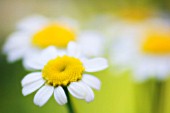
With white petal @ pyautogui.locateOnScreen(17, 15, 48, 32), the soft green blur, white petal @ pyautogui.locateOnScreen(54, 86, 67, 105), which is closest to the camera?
white petal @ pyautogui.locateOnScreen(54, 86, 67, 105)

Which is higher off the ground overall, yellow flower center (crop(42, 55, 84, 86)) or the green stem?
yellow flower center (crop(42, 55, 84, 86))

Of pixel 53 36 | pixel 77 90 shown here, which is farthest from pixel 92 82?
pixel 53 36

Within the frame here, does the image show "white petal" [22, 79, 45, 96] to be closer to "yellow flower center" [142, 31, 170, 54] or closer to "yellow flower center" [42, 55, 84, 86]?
"yellow flower center" [42, 55, 84, 86]

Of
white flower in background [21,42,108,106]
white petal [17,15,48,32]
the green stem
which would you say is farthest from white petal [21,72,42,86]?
white petal [17,15,48,32]

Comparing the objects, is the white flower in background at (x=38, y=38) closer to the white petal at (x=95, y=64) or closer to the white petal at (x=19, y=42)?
the white petal at (x=19, y=42)

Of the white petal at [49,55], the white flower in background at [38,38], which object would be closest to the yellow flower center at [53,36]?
Result: the white flower in background at [38,38]

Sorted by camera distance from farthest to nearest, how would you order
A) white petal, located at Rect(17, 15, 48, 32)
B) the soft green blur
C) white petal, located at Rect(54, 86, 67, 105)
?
white petal, located at Rect(17, 15, 48, 32) → the soft green blur → white petal, located at Rect(54, 86, 67, 105)

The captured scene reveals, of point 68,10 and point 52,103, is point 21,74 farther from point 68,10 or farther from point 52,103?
point 68,10

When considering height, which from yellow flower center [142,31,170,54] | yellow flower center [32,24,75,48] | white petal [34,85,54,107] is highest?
white petal [34,85,54,107]
